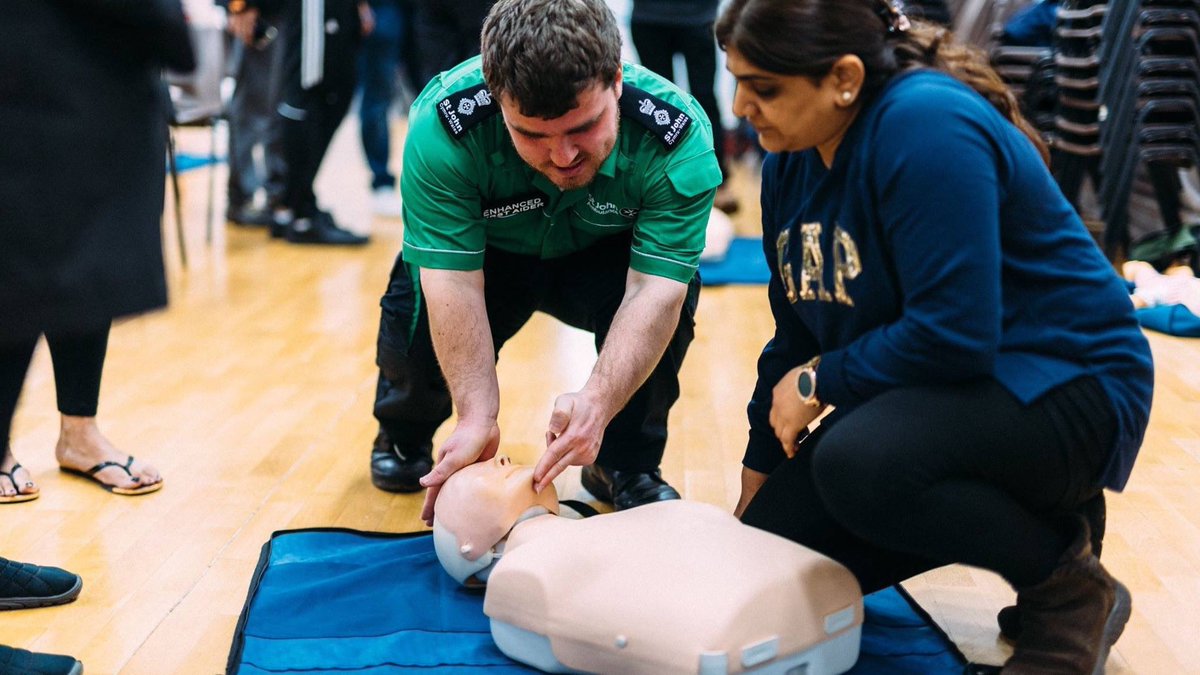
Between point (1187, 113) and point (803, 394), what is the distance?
2731mm

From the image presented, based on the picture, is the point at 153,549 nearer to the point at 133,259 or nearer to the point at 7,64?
the point at 133,259

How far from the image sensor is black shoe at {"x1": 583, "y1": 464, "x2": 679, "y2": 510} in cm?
195

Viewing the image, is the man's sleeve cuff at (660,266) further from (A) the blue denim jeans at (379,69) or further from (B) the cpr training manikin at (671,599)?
(A) the blue denim jeans at (379,69)

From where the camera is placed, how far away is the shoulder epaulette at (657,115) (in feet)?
5.65

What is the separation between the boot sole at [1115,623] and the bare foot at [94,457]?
1500 mm

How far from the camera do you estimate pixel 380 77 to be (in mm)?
4977

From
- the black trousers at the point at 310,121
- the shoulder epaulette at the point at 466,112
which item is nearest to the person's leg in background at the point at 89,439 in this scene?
the shoulder epaulette at the point at 466,112

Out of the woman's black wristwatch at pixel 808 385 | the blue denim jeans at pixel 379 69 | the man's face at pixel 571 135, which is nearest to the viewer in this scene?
the woman's black wristwatch at pixel 808 385

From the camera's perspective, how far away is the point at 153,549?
1.83 metres

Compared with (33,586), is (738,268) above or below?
below

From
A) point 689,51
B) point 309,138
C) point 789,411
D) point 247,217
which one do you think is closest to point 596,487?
point 789,411

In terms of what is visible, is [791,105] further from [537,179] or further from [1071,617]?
[1071,617]

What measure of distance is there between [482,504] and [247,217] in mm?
3408

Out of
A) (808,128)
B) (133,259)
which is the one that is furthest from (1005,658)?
(133,259)
